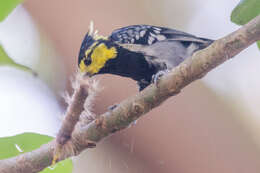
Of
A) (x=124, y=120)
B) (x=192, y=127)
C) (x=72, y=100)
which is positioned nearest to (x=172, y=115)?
(x=192, y=127)

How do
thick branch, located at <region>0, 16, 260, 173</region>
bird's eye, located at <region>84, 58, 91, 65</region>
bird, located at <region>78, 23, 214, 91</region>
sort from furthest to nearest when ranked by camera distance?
bird, located at <region>78, 23, 214, 91</region>
bird's eye, located at <region>84, 58, 91, 65</region>
thick branch, located at <region>0, 16, 260, 173</region>

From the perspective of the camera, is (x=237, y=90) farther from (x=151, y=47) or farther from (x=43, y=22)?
(x=43, y=22)

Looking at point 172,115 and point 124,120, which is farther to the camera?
point 172,115

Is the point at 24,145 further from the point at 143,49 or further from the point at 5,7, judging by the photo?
the point at 143,49

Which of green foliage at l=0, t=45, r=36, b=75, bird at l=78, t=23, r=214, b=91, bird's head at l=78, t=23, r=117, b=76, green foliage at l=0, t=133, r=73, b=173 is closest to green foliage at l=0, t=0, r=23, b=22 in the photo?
green foliage at l=0, t=45, r=36, b=75

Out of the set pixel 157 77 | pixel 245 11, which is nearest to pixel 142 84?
pixel 157 77

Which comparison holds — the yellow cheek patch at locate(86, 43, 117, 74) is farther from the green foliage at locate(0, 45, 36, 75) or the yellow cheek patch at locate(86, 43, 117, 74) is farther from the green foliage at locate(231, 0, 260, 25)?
the green foliage at locate(231, 0, 260, 25)
